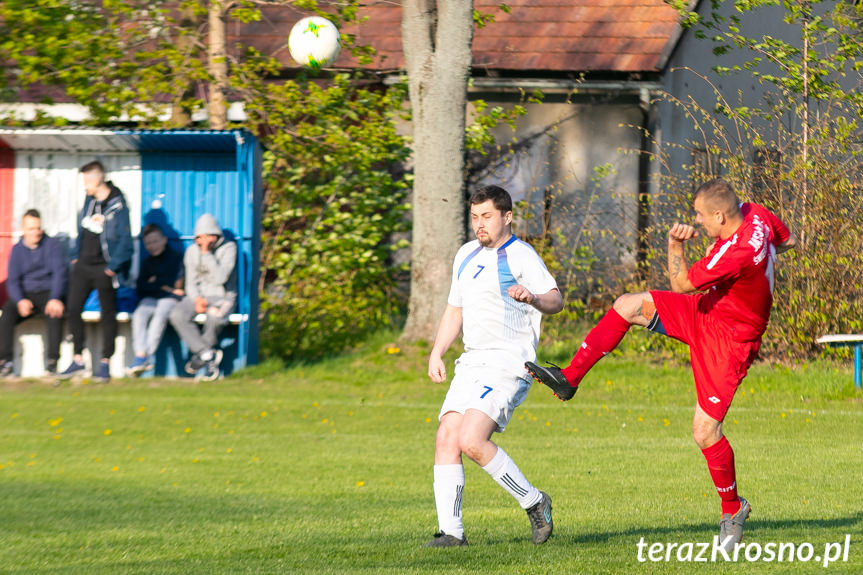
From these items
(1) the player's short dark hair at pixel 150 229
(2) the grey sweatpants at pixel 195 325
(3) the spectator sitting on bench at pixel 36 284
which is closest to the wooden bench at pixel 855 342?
(2) the grey sweatpants at pixel 195 325

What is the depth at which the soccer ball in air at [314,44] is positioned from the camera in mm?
14438

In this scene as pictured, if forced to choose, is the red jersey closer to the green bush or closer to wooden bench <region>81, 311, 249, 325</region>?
wooden bench <region>81, 311, 249, 325</region>

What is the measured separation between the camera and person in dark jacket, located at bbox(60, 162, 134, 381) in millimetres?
14930

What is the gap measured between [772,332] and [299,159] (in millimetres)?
7552

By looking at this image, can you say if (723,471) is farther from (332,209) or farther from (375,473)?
(332,209)

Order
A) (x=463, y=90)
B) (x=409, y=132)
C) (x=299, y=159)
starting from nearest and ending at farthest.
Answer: (x=463, y=90)
(x=299, y=159)
(x=409, y=132)

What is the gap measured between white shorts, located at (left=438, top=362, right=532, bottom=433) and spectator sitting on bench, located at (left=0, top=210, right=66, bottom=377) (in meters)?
10.4

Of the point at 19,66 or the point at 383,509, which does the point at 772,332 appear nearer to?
the point at 383,509

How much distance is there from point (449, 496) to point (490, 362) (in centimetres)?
71

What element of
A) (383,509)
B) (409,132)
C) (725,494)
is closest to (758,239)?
(725,494)

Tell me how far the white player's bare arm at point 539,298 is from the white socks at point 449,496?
0.90m

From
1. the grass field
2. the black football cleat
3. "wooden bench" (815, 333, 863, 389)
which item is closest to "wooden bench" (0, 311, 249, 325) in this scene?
the grass field

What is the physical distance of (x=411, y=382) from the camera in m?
14.6

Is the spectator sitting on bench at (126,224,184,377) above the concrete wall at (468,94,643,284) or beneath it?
beneath
